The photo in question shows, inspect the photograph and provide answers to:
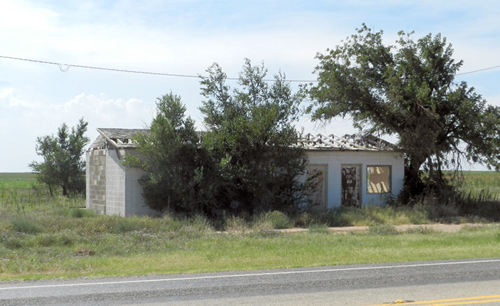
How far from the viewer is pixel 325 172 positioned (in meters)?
24.7

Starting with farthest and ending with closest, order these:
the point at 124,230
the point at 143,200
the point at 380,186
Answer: the point at 380,186 → the point at 143,200 → the point at 124,230

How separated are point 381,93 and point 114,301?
18.3 m

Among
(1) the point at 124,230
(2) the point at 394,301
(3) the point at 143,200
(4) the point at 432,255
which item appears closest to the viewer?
(2) the point at 394,301

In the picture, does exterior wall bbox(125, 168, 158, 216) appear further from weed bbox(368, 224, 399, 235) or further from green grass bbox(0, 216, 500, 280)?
weed bbox(368, 224, 399, 235)

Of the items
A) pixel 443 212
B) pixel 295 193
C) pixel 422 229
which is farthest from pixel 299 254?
pixel 443 212

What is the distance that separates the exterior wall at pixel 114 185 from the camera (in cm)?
2155

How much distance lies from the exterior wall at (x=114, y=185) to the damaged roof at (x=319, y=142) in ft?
2.08

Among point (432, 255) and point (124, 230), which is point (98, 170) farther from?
point (432, 255)

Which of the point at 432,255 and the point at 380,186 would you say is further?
the point at 380,186

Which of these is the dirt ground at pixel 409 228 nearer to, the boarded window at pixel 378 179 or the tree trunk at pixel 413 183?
the tree trunk at pixel 413 183

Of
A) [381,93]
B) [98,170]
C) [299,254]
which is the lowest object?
[299,254]

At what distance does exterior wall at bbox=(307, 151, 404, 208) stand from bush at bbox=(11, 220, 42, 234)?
1105cm

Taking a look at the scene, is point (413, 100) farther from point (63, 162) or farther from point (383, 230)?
point (63, 162)

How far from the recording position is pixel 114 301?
868 cm
